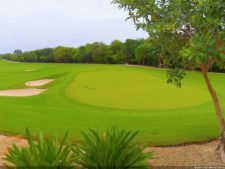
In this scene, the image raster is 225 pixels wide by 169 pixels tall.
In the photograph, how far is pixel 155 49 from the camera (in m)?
9.32

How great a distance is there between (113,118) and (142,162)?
29.5ft

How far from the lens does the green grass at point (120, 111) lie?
39.5 feet

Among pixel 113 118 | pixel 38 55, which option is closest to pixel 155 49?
pixel 113 118

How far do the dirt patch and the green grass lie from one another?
63 cm

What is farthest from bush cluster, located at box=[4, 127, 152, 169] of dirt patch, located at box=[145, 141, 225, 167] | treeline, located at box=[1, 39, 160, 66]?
treeline, located at box=[1, 39, 160, 66]

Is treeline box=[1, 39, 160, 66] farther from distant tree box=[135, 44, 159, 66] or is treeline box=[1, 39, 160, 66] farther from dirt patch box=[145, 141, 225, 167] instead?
dirt patch box=[145, 141, 225, 167]

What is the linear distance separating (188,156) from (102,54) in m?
58.0

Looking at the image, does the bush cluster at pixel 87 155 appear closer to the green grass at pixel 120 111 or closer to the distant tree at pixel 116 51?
the green grass at pixel 120 111

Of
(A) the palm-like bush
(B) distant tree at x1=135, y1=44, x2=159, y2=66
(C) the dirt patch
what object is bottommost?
(C) the dirt patch

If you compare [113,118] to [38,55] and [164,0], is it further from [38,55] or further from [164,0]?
[38,55]

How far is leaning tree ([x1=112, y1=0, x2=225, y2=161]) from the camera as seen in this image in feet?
16.5

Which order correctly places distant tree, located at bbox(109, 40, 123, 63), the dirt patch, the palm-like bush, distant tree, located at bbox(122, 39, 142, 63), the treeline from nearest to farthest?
the palm-like bush, the dirt patch, the treeline, distant tree, located at bbox(122, 39, 142, 63), distant tree, located at bbox(109, 40, 123, 63)

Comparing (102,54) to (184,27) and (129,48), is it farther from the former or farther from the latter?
(184,27)

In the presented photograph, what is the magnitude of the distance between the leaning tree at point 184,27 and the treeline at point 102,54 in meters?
40.3
